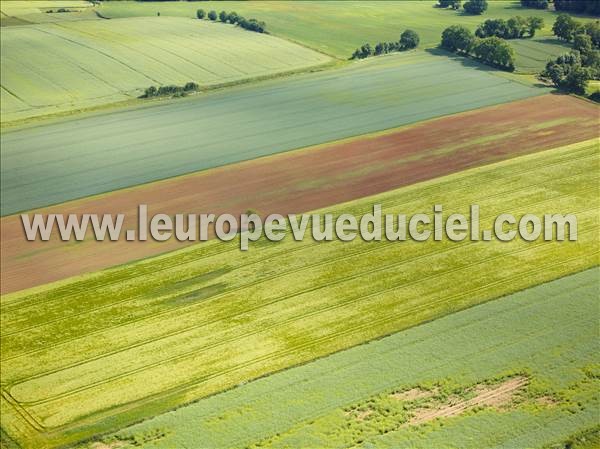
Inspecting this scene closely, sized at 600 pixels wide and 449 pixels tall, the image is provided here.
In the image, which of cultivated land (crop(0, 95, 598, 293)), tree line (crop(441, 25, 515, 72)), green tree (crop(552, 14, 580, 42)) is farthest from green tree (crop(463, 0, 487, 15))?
cultivated land (crop(0, 95, 598, 293))

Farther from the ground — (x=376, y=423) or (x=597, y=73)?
(x=597, y=73)

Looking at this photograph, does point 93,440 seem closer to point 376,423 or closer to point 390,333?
point 376,423

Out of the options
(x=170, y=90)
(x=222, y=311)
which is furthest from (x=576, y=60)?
(x=222, y=311)

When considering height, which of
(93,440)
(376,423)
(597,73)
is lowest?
(93,440)

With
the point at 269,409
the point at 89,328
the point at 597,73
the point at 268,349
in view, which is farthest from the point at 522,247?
the point at 597,73

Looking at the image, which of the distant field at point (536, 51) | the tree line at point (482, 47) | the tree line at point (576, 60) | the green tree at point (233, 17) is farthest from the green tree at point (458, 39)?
the green tree at point (233, 17)

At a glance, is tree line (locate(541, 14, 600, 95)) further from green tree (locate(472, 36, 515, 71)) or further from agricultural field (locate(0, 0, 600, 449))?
green tree (locate(472, 36, 515, 71))
